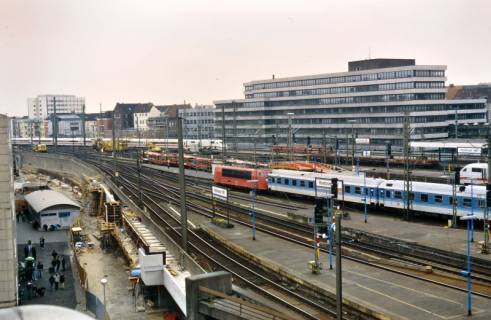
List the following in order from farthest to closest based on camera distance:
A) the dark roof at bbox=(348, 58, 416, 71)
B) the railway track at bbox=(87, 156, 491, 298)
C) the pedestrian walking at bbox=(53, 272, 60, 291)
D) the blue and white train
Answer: the dark roof at bbox=(348, 58, 416, 71), the blue and white train, the pedestrian walking at bbox=(53, 272, 60, 291), the railway track at bbox=(87, 156, 491, 298)

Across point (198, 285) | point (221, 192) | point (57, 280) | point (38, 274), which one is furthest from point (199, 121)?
point (198, 285)

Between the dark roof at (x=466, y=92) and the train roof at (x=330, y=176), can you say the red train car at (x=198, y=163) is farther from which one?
the dark roof at (x=466, y=92)

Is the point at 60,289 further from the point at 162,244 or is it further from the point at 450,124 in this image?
the point at 450,124

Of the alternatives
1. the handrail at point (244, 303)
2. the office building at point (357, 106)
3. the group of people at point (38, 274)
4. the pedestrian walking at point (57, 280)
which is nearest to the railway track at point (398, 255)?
the handrail at point (244, 303)

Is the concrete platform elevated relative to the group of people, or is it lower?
elevated

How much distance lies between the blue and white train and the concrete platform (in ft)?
37.4

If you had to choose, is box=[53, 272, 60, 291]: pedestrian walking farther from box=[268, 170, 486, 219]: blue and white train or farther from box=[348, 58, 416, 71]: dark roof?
box=[348, 58, 416, 71]: dark roof

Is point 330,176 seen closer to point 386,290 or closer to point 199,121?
point 386,290

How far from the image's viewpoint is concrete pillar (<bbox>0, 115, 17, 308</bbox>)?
22.8 meters

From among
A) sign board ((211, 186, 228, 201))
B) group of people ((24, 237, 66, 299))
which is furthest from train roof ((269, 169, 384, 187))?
group of people ((24, 237, 66, 299))

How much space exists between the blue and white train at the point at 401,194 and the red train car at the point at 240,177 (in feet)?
14.7

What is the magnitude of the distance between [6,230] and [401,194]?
27.0m

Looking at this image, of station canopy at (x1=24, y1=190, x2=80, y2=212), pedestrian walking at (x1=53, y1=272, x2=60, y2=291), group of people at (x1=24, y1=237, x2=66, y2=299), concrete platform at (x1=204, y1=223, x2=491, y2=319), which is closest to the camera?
concrete platform at (x1=204, y1=223, x2=491, y2=319)

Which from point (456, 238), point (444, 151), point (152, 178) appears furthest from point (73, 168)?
point (456, 238)
